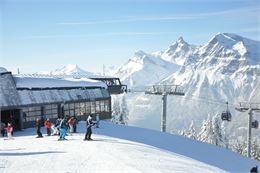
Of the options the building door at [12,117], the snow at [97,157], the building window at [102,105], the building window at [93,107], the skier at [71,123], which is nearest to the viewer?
the snow at [97,157]

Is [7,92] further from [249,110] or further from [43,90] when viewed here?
[249,110]

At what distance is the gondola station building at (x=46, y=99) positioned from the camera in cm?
3852

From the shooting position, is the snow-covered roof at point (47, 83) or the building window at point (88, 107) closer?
the snow-covered roof at point (47, 83)

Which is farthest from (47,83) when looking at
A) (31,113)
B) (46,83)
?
(31,113)

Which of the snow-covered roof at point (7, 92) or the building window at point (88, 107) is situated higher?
the snow-covered roof at point (7, 92)

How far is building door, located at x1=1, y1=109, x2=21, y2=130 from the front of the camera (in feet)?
124

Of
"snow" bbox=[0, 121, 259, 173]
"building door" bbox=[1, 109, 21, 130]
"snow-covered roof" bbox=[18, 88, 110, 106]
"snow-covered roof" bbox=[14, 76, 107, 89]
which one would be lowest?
"snow" bbox=[0, 121, 259, 173]

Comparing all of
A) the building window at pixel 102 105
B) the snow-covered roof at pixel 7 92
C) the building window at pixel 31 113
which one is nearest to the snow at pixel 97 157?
the snow-covered roof at pixel 7 92

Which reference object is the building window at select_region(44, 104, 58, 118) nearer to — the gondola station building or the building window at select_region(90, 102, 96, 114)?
the gondola station building

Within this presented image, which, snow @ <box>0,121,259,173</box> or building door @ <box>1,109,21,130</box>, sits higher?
building door @ <box>1,109,21,130</box>

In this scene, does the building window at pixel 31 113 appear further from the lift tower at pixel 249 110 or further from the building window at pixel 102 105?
the lift tower at pixel 249 110

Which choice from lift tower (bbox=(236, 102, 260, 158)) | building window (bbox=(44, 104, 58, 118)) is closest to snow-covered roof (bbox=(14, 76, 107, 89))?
building window (bbox=(44, 104, 58, 118))

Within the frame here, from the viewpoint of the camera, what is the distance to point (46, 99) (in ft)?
137

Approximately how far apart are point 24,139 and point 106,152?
929 centimetres
